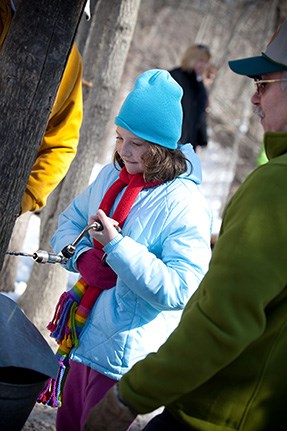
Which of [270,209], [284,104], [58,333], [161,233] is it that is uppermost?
[284,104]

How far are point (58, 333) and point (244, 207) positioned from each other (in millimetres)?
1430

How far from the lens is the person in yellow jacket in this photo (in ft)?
11.3

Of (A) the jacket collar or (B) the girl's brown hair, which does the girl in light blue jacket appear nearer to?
(B) the girl's brown hair

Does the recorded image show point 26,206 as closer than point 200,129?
Yes

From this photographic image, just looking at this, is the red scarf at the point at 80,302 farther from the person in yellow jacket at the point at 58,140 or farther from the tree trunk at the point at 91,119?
the tree trunk at the point at 91,119

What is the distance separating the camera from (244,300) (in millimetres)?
1754

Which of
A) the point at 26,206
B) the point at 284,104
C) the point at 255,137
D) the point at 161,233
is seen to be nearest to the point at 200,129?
the point at 26,206

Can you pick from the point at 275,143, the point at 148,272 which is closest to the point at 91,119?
the point at 148,272

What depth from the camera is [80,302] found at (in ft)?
9.87

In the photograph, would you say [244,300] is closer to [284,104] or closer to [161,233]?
[284,104]

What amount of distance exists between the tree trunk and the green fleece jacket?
3.29 meters

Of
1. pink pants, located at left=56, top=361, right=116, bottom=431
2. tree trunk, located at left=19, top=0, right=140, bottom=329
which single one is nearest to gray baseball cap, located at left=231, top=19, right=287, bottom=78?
pink pants, located at left=56, top=361, right=116, bottom=431

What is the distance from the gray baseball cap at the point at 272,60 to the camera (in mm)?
2008

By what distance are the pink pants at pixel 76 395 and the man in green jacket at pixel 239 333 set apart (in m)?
0.92
